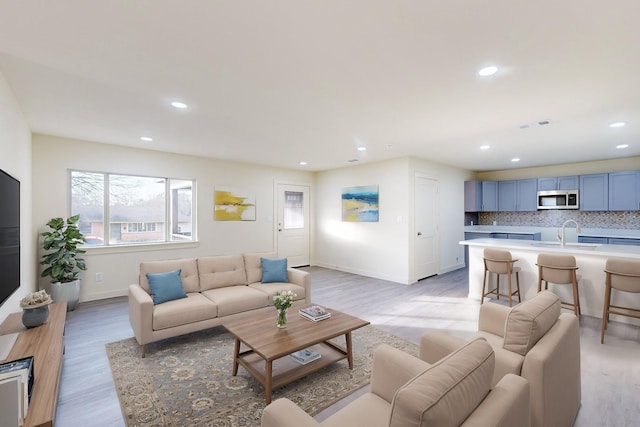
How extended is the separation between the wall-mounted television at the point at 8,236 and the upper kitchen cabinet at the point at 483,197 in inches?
315

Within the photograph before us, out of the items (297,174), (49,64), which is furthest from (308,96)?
(297,174)

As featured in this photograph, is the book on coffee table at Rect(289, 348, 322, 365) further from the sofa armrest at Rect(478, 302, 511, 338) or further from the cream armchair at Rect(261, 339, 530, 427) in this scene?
the sofa armrest at Rect(478, 302, 511, 338)

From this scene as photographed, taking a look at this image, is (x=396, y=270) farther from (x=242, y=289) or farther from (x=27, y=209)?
(x=27, y=209)

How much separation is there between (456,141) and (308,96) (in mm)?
2823

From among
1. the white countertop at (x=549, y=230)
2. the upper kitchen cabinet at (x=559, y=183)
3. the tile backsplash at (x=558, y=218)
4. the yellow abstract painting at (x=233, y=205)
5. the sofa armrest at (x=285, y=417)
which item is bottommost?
the sofa armrest at (x=285, y=417)

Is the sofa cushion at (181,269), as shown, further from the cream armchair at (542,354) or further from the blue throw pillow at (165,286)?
the cream armchair at (542,354)

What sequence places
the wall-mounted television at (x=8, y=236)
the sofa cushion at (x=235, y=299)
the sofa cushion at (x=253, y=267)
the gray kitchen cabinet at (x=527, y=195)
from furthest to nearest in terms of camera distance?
the gray kitchen cabinet at (x=527, y=195) < the sofa cushion at (x=253, y=267) < the sofa cushion at (x=235, y=299) < the wall-mounted television at (x=8, y=236)

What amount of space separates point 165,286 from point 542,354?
10.7ft

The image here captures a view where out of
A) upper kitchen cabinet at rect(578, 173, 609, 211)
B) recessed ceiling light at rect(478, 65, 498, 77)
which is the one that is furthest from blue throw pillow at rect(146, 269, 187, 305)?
upper kitchen cabinet at rect(578, 173, 609, 211)

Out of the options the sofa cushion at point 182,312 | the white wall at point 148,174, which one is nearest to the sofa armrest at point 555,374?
the sofa cushion at point 182,312

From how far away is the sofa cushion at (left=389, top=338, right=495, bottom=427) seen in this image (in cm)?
89

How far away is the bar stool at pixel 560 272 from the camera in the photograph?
359cm

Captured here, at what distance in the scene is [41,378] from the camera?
1.66 meters

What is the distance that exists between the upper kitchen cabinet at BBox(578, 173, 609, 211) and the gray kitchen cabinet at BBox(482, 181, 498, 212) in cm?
163
